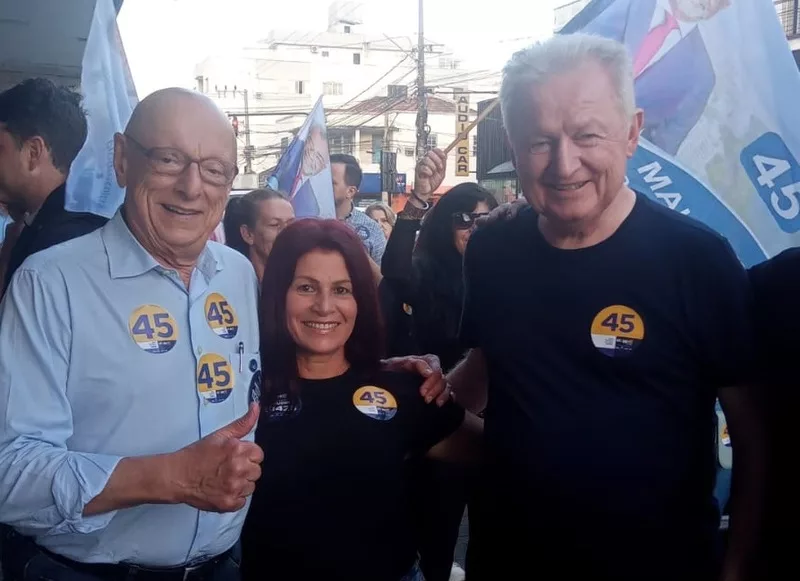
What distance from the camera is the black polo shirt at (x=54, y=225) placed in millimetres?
2404

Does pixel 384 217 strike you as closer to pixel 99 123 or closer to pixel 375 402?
pixel 99 123

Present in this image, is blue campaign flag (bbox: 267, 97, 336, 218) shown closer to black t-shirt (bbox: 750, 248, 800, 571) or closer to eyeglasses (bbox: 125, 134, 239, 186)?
eyeglasses (bbox: 125, 134, 239, 186)

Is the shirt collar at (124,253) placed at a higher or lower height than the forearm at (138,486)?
higher

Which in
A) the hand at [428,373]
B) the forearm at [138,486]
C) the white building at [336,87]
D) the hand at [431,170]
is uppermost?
the white building at [336,87]

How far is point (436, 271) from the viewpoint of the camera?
12.5ft

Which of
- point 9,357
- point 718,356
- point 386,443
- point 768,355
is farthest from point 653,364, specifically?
point 9,357

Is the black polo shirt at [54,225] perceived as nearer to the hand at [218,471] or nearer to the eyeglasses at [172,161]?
the eyeglasses at [172,161]

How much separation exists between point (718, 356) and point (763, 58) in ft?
3.89

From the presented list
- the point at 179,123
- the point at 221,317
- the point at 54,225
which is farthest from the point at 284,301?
the point at 54,225

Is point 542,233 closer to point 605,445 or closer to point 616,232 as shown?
point 616,232

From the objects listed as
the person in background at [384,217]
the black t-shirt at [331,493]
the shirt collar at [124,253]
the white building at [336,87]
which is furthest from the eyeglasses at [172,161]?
the white building at [336,87]

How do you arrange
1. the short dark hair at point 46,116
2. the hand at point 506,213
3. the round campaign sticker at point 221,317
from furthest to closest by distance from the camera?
1. the short dark hair at point 46,116
2. the hand at point 506,213
3. the round campaign sticker at point 221,317

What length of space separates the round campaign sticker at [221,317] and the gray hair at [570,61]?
100 cm

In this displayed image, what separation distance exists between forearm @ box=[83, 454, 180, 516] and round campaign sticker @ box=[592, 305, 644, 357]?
3.60 feet
